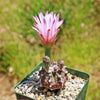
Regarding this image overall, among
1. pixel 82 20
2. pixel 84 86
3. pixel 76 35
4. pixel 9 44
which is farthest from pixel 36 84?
pixel 82 20

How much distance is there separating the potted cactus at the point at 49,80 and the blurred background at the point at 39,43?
2.17ft

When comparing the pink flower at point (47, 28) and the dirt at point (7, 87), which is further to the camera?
the dirt at point (7, 87)

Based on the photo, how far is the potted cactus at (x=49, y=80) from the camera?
0.99 metres

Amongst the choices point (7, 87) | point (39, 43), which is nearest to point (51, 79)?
point (7, 87)

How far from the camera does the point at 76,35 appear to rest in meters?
2.54

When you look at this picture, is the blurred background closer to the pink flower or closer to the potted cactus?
the potted cactus

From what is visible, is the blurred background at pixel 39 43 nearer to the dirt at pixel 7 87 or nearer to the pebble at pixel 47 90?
the dirt at pixel 7 87

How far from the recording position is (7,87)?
2.11 metres

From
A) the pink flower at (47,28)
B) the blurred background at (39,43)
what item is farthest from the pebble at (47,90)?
the blurred background at (39,43)

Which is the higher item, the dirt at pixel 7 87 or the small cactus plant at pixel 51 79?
the dirt at pixel 7 87

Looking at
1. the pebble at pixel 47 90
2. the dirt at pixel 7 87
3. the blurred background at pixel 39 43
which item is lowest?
the pebble at pixel 47 90

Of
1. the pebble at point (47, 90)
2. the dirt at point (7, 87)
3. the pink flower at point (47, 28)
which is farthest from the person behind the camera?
the dirt at point (7, 87)

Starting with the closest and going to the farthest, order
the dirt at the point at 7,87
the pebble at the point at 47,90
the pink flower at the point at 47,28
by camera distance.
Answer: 1. the pink flower at the point at 47,28
2. the pebble at the point at 47,90
3. the dirt at the point at 7,87

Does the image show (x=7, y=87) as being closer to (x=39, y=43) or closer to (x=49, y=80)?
(x=39, y=43)
